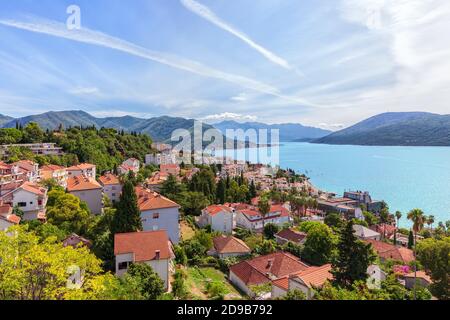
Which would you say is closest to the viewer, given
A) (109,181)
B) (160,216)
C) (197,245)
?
(160,216)

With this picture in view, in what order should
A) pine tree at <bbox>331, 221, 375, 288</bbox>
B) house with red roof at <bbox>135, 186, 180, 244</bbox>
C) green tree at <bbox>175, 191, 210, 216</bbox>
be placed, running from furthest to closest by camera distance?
green tree at <bbox>175, 191, 210, 216</bbox> < house with red roof at <bbox>135, 186, 180, 244</bbox> < pine tree at <bbox>331, 221, 375, 288</bbox>

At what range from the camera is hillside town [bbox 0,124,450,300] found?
1312cm

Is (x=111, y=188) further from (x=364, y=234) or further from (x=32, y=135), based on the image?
(x=364, y=234)

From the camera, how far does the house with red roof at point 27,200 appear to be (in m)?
23.1

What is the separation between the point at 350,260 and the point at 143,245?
35.4 feet

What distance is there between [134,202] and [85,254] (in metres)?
10.9

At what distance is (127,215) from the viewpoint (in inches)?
725

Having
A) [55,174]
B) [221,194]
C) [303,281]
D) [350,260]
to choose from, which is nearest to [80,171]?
[55,174]

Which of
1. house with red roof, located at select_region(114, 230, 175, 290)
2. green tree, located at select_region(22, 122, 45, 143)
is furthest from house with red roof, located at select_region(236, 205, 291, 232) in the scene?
green tree, located at select_region(22, 122, 45, 143)

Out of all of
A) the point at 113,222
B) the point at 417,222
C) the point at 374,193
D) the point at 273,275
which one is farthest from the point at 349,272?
the point at 374,193

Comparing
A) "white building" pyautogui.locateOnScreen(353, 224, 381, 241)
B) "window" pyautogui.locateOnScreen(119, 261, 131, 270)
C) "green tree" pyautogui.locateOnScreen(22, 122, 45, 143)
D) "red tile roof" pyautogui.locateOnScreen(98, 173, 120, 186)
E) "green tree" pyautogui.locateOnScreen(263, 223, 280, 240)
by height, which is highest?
"green tree" pyautogui.locateOnScreen(22, 122, 45, 143)

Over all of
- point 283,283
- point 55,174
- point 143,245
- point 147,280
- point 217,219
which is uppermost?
point 55,174

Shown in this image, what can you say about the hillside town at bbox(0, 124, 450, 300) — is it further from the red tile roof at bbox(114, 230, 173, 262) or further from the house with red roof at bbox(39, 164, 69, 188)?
the house with red roof at bbox(39, 164, 69, 188)
